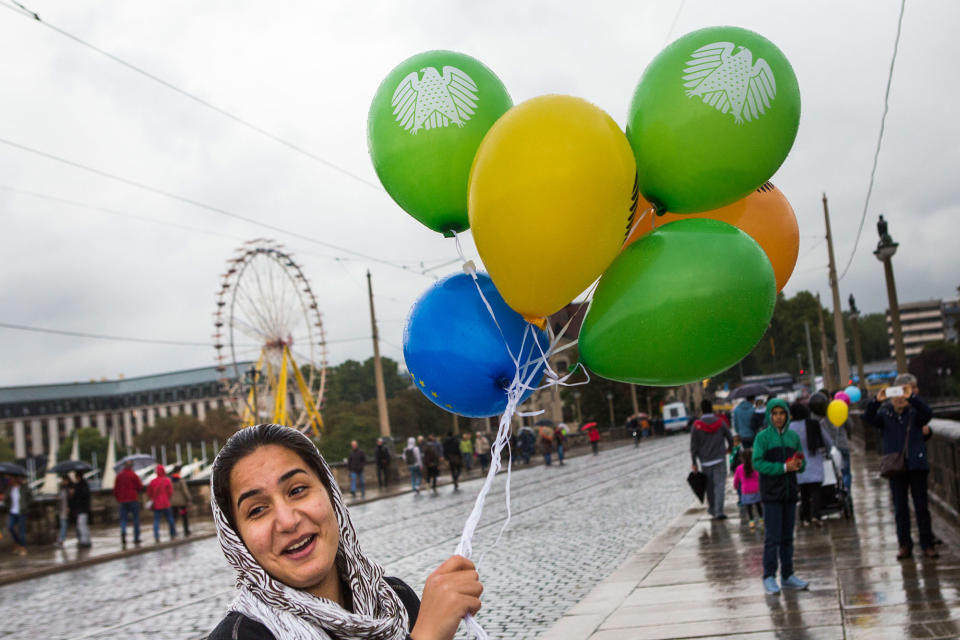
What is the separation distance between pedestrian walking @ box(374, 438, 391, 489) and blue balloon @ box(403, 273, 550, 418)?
2832 cm

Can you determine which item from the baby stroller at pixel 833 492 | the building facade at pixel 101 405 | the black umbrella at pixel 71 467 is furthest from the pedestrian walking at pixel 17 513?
the building facade at pixel 101 405

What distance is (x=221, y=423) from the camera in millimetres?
100438

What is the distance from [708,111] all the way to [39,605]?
11955mm

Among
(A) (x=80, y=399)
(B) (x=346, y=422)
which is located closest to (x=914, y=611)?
(B) (x=346, y=422)

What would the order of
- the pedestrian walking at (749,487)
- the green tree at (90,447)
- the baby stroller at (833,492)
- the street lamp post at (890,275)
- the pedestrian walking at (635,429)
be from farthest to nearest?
the green tree at (90,447), the street lamp post at (890,275), the pedestrian walking at (749,487), the baby stroller at (833,492), the pedestrian walking at (635,429)

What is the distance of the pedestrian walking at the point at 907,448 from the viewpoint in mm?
8234

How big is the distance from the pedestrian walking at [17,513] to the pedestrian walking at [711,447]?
45.1ft

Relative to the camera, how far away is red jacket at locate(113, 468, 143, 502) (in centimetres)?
1867

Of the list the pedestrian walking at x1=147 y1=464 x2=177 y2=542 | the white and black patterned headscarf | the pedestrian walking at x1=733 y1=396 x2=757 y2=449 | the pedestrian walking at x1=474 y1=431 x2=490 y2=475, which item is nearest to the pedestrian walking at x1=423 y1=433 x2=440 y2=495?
the pedestrian walking at x1=474 y1=431 x2=490 y2=475

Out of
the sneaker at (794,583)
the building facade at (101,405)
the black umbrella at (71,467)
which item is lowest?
the sneaker at (794,583)

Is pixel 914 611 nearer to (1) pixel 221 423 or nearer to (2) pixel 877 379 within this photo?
(2) pixel 877 379

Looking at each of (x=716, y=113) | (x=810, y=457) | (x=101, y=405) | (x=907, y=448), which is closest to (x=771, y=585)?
(x=907, y=448)

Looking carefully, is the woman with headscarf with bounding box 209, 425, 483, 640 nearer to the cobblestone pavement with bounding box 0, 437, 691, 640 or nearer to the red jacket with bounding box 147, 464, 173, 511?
the cobblestone pavement with bounding box 0, 437, 691, 640

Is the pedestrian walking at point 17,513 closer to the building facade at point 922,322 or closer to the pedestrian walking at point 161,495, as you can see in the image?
the pedestrian walking at point 161,495
